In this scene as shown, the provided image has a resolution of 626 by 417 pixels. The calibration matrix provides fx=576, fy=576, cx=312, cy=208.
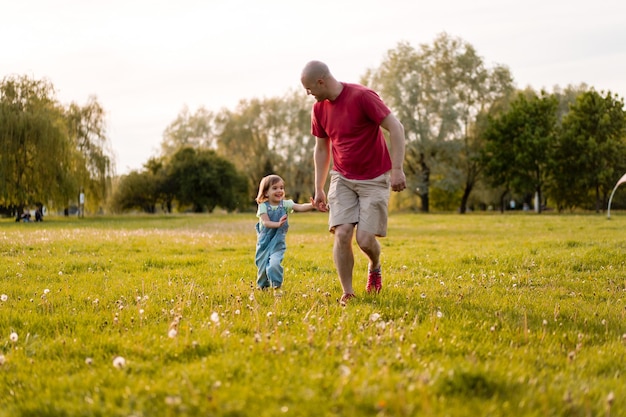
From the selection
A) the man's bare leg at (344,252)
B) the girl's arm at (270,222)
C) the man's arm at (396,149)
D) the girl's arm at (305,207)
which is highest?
the man's arm at (396,149)

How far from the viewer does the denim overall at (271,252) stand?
24.8 feet

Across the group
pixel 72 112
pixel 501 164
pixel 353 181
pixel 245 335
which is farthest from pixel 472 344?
pixel 501 164

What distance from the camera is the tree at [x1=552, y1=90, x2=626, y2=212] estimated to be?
49.5 meters

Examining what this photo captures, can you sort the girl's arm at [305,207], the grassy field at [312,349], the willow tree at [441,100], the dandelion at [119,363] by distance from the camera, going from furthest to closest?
the willow tree at [441,100]
the girl's arm at [305,207]
the dandelion at [119,363]
the grassy field at [312,349]

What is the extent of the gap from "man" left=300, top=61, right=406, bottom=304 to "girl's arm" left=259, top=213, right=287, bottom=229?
3.72ft

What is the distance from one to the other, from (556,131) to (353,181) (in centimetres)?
5188

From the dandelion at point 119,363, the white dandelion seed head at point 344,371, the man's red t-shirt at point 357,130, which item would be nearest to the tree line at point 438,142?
the man's red t-shirt at point 357,130

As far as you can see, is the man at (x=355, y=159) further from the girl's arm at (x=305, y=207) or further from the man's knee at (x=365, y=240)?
the girl's arm at (x=305, y=207)

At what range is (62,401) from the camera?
10.5 feet

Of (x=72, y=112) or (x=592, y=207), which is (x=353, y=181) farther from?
(x=592, y=207)

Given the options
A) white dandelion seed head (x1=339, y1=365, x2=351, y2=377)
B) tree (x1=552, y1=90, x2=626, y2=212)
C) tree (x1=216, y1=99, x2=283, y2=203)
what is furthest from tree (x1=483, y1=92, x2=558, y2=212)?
white dandelion seed head (x1=339, y1=365, x2=351, y2=377)

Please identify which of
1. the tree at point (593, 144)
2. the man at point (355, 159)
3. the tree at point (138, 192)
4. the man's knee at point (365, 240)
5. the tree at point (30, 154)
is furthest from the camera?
the tree at point (138, 192)

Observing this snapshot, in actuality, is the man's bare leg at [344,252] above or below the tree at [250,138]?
below

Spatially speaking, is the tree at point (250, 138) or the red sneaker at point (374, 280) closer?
the red sneaker at point (374, 280)
